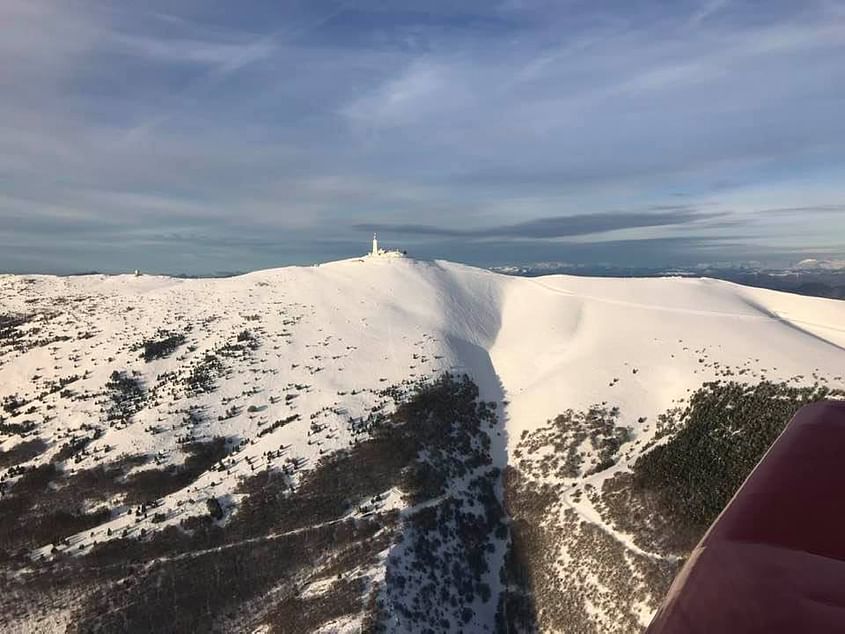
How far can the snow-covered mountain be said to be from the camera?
2659cm

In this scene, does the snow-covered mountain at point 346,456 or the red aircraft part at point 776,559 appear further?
the snow-covered mountain at point 346,456

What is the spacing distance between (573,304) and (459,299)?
49.5ft

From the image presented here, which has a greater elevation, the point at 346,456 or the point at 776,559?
the point at 776,559

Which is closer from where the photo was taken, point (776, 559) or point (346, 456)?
point (776, 559)

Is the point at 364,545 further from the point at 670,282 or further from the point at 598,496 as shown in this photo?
the point at 670,282

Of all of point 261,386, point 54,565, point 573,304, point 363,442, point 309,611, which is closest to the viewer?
point 309,611

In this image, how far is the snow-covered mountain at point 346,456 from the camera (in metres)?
26.6

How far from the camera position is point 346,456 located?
1433 inches

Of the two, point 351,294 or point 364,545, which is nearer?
point 364,545

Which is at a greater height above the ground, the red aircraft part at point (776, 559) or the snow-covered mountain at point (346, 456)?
the red aircraft part at point (776, 559)

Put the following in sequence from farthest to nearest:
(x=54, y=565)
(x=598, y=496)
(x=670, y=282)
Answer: (x=670, y=282) < (x=598, y=496) < (x=54, y=565)

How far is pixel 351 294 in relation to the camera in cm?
7062

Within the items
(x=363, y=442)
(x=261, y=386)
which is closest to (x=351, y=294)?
(x=261, y=386)

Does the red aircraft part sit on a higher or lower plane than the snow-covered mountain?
higher
